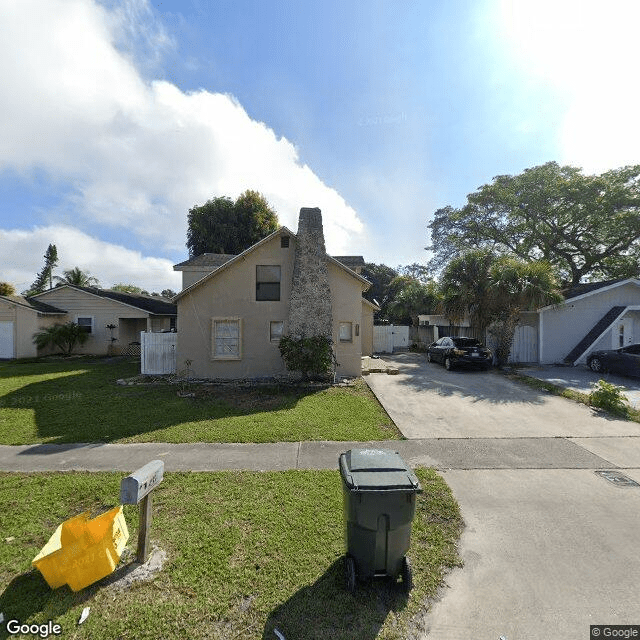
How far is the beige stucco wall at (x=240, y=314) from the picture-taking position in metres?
12.8

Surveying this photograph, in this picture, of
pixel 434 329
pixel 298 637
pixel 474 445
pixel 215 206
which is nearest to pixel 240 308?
pixel 474 445

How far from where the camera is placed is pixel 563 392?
11.0 meters

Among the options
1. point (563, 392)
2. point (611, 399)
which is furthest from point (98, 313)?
point (611, 399)

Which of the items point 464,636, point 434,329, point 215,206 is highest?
point 215,206

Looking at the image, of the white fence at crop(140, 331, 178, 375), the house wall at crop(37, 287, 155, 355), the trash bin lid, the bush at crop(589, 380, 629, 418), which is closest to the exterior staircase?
the bush at crop(589, 380, 629, 418)

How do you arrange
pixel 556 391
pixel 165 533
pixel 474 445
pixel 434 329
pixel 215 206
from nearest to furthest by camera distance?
pixel 165 533
pixel 474 445
pixel 556 391
pixel 434 329
pixel 215 206

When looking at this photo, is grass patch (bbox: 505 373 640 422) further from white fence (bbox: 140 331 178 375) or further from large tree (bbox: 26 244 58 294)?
large tree (bbox: 26 244 58 294)

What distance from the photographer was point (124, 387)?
11758 mm

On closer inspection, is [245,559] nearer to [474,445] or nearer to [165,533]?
[165,533]

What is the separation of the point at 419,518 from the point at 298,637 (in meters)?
2.18

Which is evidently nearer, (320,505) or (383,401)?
(320,505)

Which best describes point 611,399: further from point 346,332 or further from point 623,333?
point 623,333

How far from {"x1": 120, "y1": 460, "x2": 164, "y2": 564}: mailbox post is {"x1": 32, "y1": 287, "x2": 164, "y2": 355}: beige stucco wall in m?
20.6

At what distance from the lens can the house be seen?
Answer: 1270cm
